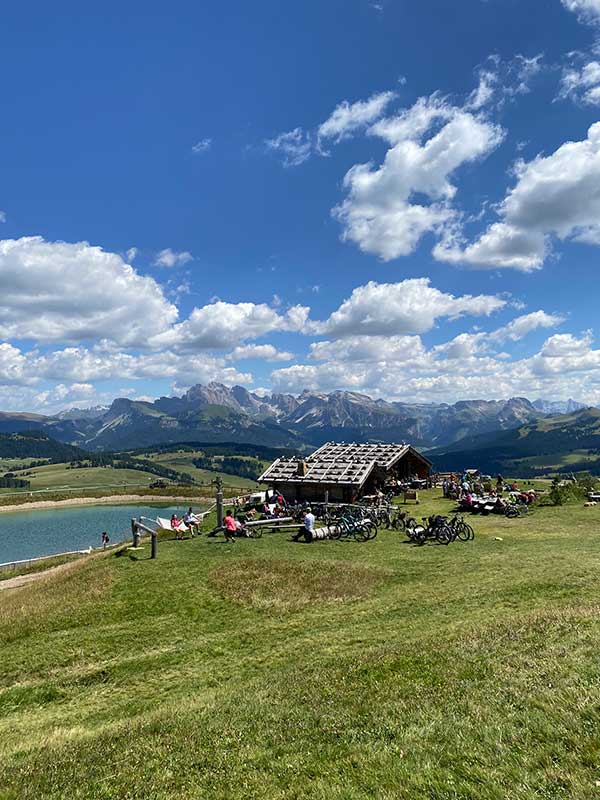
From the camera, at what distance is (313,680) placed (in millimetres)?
12617

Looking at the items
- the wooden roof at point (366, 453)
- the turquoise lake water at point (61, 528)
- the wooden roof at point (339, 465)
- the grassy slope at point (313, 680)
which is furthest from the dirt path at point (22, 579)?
the wooden roof at point (366, 453)

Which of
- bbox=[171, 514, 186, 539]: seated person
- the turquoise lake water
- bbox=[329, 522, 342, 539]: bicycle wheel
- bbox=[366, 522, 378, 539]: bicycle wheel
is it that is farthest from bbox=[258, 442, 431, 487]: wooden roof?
the turquoise lake water

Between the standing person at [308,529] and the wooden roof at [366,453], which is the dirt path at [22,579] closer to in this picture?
the standing person at [308,529]

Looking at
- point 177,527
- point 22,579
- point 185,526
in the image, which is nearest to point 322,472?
point 185,526

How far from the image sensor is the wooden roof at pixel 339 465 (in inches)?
2015

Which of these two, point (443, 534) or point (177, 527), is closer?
point (443, 534)

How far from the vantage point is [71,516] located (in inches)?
4360

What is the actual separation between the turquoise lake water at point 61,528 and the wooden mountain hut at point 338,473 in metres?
25.7

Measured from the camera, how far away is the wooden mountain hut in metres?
50.8

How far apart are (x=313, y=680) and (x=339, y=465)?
41.4m

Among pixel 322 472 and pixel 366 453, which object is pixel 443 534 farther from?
pixel 366 453

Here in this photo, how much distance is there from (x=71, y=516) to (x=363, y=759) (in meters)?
119

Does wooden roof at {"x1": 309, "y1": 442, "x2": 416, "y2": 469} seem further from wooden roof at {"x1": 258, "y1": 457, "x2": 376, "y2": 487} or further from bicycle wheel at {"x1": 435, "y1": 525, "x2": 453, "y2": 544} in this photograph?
bicycle wheel at {"x1": 435, "y1": 525, "x2": 453, "y2": 544}

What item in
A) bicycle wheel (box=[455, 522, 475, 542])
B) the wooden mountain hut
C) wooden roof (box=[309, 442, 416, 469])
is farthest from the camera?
wooden roof (box=[309, 442, 416, 469])
